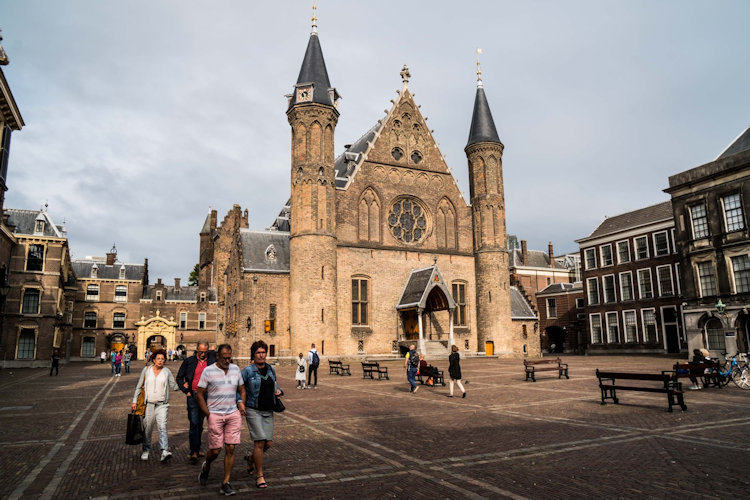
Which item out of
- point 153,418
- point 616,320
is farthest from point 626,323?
point 153,418

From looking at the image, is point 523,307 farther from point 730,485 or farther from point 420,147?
point 730,485

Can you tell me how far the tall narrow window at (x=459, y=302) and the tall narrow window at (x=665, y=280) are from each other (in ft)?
54.6

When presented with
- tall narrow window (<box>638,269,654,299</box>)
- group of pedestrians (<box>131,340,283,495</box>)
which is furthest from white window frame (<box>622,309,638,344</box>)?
group of pedestrians (<box>131,340,283,495</box>)

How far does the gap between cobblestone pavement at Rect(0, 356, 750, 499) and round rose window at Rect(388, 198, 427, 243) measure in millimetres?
24951

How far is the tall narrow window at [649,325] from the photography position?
42469 millimetres

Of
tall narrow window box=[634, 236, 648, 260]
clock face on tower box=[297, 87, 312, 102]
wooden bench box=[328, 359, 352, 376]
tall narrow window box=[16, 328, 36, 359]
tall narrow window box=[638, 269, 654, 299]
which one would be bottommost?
wooden bench box=[328, 359, 352, 376]

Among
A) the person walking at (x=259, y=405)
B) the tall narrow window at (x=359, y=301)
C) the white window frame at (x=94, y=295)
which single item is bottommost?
the person walking at (x=259, y=405)

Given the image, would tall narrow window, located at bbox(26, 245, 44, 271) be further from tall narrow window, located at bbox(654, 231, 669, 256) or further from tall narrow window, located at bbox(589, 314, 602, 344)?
tall narrow window, located at bbox(654, 231, 669, 256)

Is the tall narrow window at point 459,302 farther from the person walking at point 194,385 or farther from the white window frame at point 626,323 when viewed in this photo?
the person walking at point 194,385

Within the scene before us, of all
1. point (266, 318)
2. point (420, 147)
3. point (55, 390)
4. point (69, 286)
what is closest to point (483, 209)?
point (420, 147)

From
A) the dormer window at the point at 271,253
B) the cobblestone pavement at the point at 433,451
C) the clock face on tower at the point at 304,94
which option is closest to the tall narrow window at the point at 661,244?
the cobblestone pavement at the point at 433,451

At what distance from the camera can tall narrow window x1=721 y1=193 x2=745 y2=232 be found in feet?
102

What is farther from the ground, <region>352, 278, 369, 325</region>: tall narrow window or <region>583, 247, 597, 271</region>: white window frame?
<region>583, 247, 597, 271</region>: white window frame

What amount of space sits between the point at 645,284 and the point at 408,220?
21516 mm
